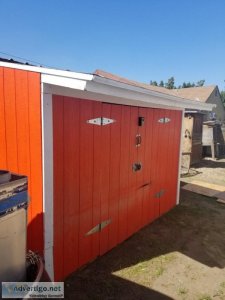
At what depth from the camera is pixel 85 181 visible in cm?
337

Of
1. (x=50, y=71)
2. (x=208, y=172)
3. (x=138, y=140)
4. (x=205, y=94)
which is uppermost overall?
(x=205, y=94)

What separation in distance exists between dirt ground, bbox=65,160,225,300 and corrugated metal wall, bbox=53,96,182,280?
248 millimetres

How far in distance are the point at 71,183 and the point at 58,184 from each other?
22 centimetres

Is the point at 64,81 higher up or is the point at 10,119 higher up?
the point at 64,81

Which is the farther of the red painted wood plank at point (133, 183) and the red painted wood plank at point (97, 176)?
the red painted wood plank at point (133, 183)

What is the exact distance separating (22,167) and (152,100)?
226 cm

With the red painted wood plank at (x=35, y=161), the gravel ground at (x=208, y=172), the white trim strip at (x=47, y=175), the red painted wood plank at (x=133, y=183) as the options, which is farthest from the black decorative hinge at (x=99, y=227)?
the gravel ground at (x=208, y=172)

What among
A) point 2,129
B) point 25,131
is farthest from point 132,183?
point 2,129

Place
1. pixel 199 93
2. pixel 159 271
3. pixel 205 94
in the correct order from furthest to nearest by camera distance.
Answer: pixel 199 93 < pixel 205 94 < pixel 159 271

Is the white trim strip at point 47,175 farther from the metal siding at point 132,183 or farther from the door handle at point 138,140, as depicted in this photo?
the door handle at point 138,140

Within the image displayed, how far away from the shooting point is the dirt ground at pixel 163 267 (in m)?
3.06

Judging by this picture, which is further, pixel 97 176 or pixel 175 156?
pixel 175 156

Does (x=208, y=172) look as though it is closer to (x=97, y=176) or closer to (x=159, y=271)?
(x=159, y=271)

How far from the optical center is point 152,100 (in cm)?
394
